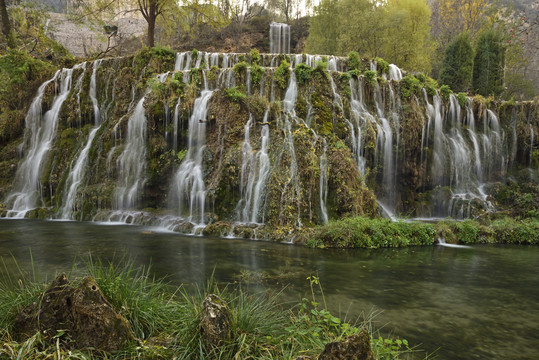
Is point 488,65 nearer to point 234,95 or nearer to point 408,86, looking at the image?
point 408,86

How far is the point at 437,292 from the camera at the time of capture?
6.14 meters

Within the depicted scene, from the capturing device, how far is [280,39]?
132 ft

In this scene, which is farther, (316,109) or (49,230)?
(316,109)

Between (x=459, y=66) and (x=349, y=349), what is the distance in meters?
29.9

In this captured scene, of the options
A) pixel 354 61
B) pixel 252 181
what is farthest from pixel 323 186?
pixel 354 61

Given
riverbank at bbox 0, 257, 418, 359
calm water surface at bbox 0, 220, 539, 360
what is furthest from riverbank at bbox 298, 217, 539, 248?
riverbank at bbox 0, 257, 418, 359

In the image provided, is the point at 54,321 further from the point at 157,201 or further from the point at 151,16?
the point at 151,16

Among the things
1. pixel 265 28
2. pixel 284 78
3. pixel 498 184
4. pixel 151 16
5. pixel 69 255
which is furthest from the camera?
pixel 265 28

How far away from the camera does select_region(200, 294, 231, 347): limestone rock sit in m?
2.76

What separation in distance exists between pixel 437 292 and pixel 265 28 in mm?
40995

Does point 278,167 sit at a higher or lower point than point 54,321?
higher

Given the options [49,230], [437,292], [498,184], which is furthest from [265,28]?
[437,292]

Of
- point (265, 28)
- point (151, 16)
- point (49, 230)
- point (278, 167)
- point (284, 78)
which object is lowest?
point (49, 230)

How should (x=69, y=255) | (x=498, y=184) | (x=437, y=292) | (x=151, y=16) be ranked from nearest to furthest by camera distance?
(x=437, y=292) → (x=69, y=255) → (x=498, y=184) → (x=151, y=16)
